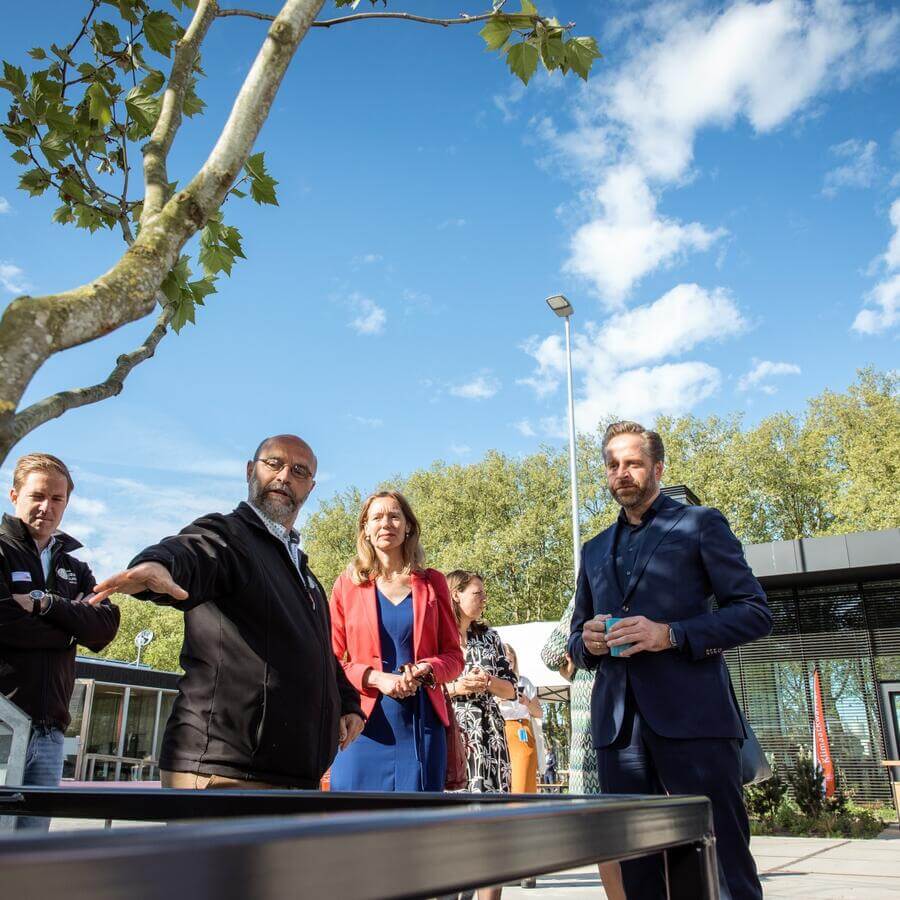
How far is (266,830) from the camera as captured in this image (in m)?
0.36

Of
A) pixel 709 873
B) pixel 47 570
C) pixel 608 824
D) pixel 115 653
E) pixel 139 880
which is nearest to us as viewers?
pixel 139 880

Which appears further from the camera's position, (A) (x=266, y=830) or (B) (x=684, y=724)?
(B) (x=684, y=724)

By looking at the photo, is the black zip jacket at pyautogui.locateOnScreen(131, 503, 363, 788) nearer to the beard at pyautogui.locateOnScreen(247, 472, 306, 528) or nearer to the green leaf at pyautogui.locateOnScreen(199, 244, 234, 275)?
the beard at pyautogui.locateOnScreen(247, 472, 306, 528)

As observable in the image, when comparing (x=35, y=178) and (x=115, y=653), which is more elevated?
(x=115, y=653)

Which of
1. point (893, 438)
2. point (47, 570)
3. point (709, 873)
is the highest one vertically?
point (893, 438)

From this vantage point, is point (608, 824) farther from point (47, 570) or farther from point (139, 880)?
point (47, 570)

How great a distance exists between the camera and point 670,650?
3.13 m

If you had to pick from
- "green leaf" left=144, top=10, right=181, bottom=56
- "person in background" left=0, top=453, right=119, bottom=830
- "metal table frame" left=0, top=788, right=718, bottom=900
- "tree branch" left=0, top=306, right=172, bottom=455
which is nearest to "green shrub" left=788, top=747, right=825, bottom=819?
"person in background" left=0, top=453, right=119, bottom=830

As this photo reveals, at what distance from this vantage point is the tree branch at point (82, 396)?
147 cm

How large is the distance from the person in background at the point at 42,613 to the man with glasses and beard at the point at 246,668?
3.24 ft

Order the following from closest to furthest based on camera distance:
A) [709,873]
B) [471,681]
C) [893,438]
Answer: [709,873] → [471,681] → [893,438]

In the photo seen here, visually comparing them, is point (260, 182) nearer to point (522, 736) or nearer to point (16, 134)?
point (16, 134)

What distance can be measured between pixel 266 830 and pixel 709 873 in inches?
23.2

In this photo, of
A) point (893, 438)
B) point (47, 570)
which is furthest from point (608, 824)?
point (893, 438)
